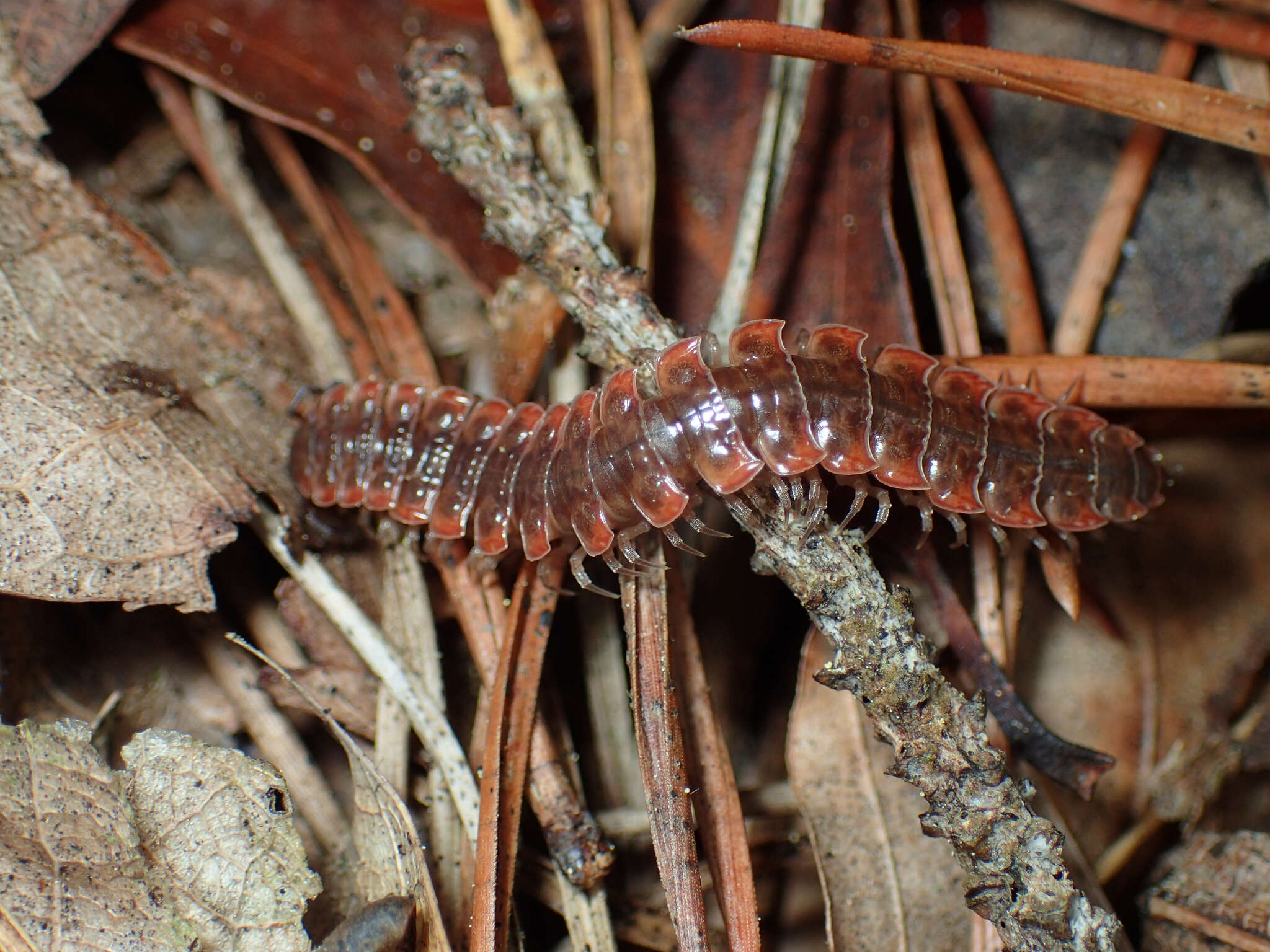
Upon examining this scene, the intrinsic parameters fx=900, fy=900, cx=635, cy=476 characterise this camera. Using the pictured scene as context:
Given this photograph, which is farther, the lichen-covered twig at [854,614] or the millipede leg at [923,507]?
the millipede leg at [923,507]

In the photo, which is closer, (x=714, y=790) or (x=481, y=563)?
(x=714, y=790)

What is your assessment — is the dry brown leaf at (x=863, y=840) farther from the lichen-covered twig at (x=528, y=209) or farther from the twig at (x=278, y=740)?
the twig at (x=278, y=740)

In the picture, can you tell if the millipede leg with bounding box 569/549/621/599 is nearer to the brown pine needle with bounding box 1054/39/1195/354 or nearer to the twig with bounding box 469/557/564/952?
the twig with bounding box 469/557/564/952

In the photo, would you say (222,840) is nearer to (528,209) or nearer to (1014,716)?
(528,209)

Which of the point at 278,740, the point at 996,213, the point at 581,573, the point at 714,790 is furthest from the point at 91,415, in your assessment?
the point at 996,213

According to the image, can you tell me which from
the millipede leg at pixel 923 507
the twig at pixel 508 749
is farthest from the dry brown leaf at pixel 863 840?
the twig at pixel 508 749

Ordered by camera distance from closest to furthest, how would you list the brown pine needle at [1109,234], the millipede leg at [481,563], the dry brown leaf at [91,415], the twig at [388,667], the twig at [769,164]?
the dry brown leaf at [91,415]
the twig at [388,667]
the millipede leg at [481,563]
the twig at [769,164]
the brown pine needle at [1109,234]
